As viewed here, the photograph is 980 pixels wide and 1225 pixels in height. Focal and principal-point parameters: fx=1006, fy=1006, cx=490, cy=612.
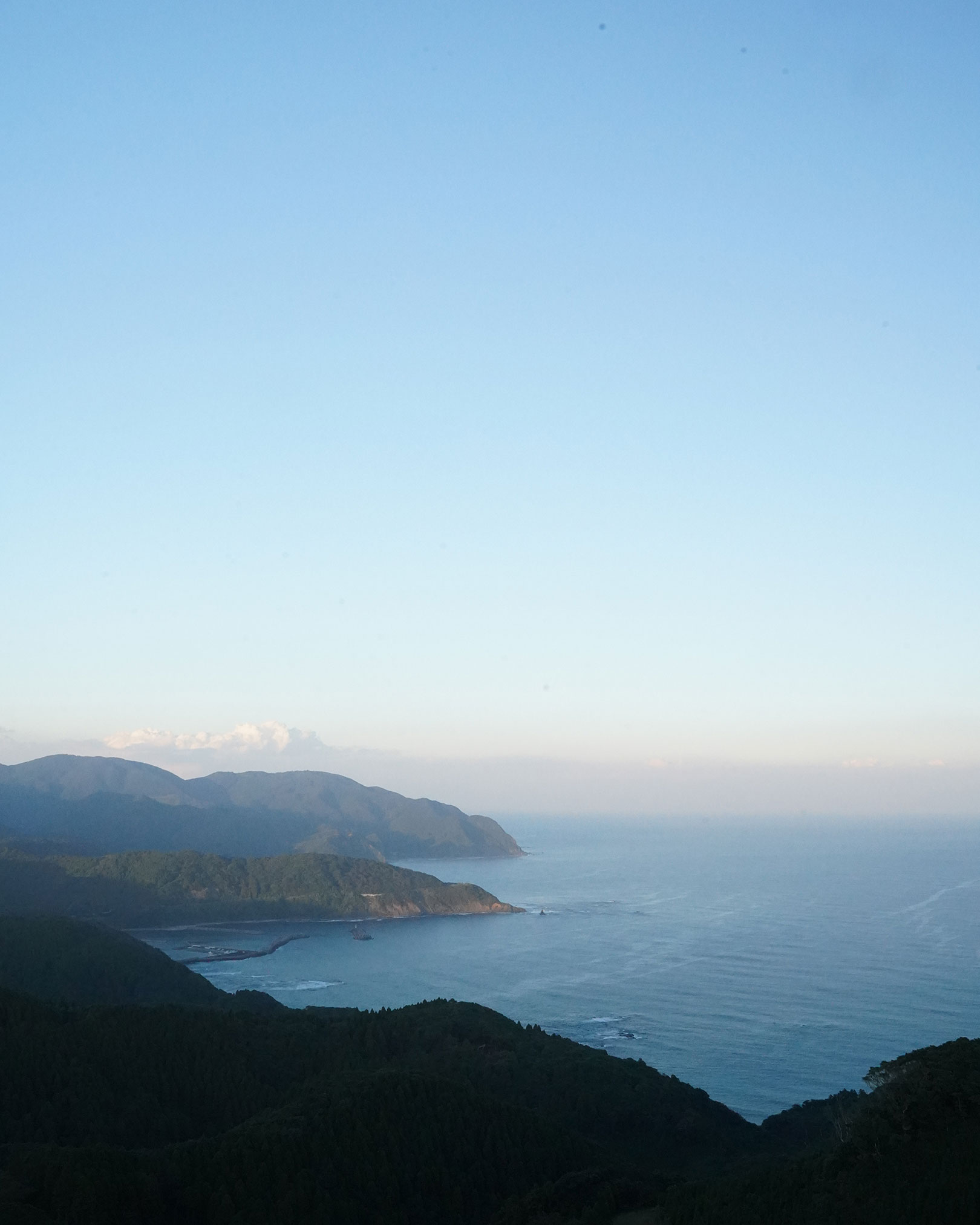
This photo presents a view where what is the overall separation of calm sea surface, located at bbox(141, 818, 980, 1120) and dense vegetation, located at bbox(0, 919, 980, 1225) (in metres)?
13.4

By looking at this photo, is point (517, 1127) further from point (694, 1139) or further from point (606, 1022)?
point (606, 1022)

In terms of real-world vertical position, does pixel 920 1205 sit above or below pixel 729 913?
above

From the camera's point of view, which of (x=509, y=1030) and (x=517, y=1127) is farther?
(x=509, y=1030)

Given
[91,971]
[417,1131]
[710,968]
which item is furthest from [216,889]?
[417,1131]

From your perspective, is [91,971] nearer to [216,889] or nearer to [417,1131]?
[417,1131]

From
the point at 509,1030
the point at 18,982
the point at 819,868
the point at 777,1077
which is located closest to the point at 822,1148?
the point at 509,1030

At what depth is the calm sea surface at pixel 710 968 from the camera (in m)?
65.4

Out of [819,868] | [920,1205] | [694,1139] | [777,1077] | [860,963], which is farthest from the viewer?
[819,868]

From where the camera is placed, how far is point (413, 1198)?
33.0 m

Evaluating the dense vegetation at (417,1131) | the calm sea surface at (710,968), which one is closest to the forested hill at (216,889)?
the calm sea surface at (710,968)

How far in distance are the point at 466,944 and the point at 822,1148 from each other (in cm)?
8862

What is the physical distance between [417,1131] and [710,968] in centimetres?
5944

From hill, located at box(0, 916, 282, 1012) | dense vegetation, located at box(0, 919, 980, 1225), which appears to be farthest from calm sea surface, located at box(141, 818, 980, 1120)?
dense vegetation, located at box(0, 919, 980, 1225)

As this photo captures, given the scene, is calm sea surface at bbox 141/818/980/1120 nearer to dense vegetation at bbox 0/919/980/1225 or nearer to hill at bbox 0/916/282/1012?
hill at bbox 0/916/282/1012
